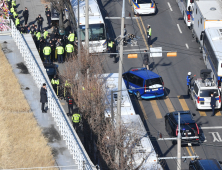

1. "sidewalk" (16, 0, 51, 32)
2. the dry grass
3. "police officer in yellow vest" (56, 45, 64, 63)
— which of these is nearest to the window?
"police officer in yellow vest" (56, 45, 64, 63)

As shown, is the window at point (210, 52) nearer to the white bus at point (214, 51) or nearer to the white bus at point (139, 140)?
the white bus at point (214, 51)

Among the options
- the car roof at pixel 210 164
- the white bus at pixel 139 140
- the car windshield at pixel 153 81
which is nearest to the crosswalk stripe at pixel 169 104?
the car windshield at pixel 153 81

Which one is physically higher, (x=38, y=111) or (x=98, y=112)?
(x=38, y=111)

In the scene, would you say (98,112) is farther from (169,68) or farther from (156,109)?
(169,68)

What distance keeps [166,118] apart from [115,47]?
959 centimetres

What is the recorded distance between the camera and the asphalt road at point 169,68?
1270 inches

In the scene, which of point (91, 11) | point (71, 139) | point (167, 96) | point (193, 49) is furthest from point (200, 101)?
point (71, 139)

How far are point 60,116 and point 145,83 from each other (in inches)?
576

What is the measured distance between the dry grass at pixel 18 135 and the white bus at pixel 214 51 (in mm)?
15244

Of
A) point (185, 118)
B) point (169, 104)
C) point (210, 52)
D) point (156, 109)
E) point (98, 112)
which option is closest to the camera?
point (98, 112)

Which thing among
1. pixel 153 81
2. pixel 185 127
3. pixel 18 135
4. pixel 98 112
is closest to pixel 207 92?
pixel 153 81

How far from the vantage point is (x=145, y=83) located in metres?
36.3

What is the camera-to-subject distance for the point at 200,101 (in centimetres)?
3525

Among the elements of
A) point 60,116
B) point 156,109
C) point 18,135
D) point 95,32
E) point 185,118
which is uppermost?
point 60,116
